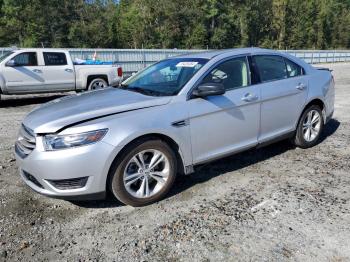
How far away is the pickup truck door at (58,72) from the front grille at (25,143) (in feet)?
25.4

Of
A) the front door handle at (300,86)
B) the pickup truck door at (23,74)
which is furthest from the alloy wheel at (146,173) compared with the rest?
the pickup truck door at (23,74)

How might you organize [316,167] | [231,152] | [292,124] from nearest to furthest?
[231,152]
[316,167]
[292,124]

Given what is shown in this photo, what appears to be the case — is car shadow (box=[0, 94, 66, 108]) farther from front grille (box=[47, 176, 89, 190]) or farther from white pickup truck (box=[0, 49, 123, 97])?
front grille (box=[47, 176, 89, 190])

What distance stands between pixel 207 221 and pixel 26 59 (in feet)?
30.3

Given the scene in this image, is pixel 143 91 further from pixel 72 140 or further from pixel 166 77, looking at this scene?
pixel 72 140

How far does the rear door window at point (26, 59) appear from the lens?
10.5 meters

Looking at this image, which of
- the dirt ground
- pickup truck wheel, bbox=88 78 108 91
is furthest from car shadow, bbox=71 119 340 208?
pickup truck wheel, bbox=88 78 108 91

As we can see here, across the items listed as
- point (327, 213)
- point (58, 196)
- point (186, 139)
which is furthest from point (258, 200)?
point (58, 196)

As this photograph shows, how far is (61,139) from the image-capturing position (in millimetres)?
3400

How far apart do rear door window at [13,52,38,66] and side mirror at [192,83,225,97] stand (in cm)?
832

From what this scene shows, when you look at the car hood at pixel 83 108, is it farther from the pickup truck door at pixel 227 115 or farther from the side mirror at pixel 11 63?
the side mirror at pixel 11 63

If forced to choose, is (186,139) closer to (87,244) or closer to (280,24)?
(87,244)

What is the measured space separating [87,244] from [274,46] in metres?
71.0

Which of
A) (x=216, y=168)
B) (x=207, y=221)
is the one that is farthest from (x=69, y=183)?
(x=216, y=168)
